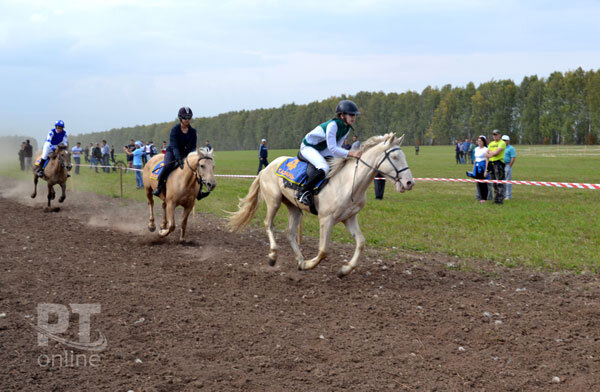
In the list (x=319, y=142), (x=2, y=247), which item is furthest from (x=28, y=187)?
(x=319, y=142)

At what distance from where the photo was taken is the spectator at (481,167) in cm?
1742

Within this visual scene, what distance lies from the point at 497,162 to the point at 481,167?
0.71 m

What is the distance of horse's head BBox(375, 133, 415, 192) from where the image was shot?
24.3 ft

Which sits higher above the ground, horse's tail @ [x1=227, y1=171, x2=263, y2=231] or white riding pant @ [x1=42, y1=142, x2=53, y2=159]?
white riding pant @ [x1=42, y1=142, x2=53, y2=159]

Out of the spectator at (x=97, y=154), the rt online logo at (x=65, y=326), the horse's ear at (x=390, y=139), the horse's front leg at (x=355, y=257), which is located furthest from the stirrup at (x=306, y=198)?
the spectator at (x=97, y=154)

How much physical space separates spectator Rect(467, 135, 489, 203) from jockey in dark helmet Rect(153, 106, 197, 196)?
10466 mm

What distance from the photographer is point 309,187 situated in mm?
8219

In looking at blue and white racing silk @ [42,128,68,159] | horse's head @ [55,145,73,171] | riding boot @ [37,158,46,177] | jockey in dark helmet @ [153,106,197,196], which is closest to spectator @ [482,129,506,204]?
jockey in dark helmet @ [153,106,197,196]

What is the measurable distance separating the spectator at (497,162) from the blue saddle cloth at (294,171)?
10.1 metres

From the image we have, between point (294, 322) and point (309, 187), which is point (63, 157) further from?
point (294, 322)

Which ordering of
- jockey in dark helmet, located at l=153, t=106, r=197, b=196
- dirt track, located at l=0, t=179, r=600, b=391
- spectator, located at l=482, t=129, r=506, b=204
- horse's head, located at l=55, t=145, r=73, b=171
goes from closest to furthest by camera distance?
dirt track, located at l=0, t=179, r=600, b=391 → jockey in dark helmet, located at l=153, t=106, r=197, b=196 → horse's head, located at l=55, t=145, r=73, b=171 → spectator, located at l=482, t=129, r=506, b=204

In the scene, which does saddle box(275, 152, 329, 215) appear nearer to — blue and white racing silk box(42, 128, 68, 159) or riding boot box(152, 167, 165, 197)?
riding boot box(152, 167, 165, 197)

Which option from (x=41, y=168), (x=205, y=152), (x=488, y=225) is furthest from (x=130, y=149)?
(x=488, y=225)

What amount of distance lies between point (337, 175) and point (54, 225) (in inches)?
332
